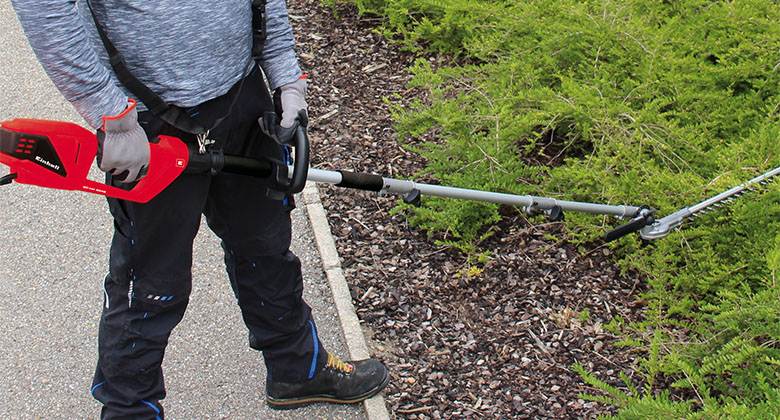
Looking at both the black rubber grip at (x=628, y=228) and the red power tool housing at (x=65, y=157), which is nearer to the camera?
the red power tool housing at (x=65, y=157)

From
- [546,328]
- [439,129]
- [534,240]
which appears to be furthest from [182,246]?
[439,129]

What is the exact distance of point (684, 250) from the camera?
392 centimetres

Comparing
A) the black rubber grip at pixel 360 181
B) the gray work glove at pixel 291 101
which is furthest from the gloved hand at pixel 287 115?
the black rubber grip at pixel 360 181

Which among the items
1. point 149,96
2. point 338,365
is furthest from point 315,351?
point 149,96

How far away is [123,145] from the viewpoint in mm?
2334

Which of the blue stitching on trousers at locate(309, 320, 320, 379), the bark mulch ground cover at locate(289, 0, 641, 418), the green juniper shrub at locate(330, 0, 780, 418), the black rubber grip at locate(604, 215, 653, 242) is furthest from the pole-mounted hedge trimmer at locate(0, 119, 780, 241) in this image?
the green juniper shrub at locate(330, 0, 780, 418)

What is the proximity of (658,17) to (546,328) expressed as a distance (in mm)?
2535

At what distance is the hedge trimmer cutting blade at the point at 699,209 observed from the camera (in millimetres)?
3771

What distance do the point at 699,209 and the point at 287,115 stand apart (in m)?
2.02

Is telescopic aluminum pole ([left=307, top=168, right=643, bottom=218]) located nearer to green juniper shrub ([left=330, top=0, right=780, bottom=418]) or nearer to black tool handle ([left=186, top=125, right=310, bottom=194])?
black tool handle ([left=186, top=125, right=310, bottom=194])

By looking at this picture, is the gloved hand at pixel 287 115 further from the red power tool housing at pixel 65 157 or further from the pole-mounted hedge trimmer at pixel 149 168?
the red power tool housing at pixel 65 157

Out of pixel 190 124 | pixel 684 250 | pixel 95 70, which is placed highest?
pixel 95 70

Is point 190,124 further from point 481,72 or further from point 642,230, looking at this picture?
point 481,72

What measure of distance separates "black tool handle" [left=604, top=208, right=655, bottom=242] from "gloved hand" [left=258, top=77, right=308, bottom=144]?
1.63 metres
